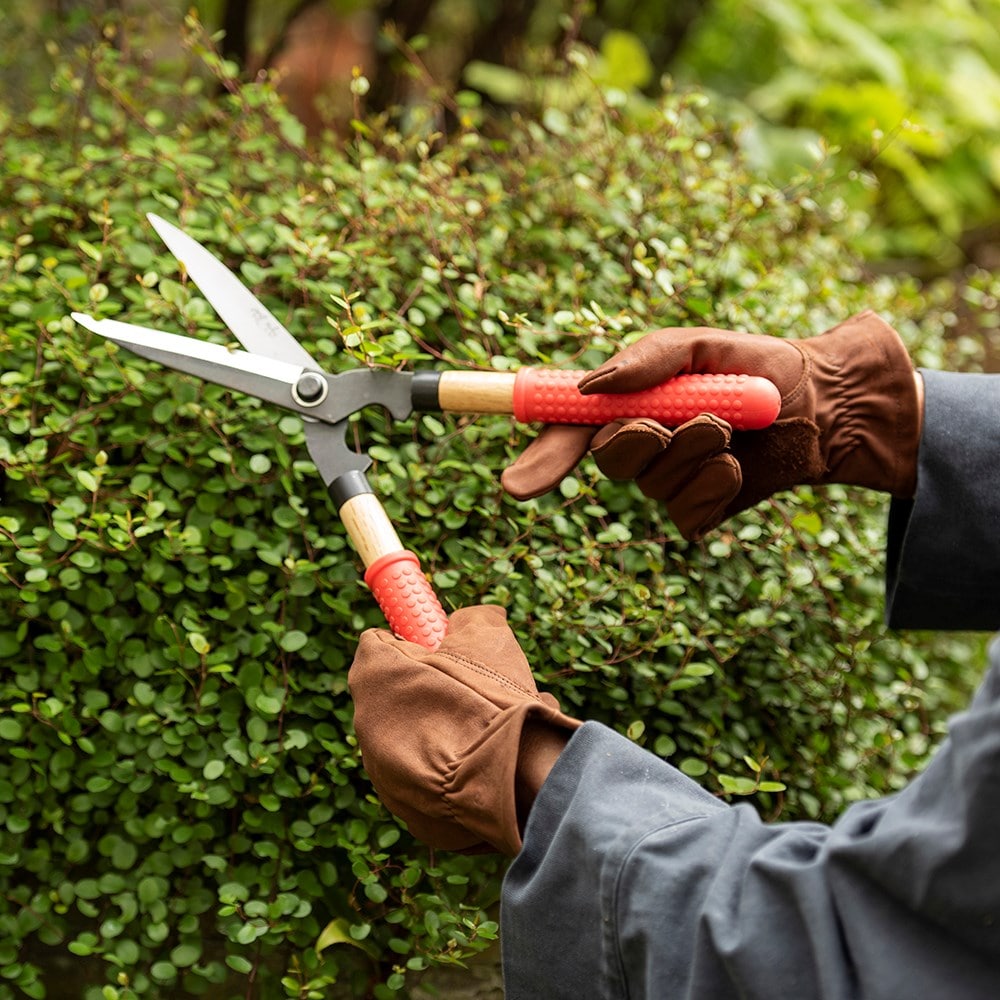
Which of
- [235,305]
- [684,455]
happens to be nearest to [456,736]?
[684,455]

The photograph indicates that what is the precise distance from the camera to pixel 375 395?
1.61 m

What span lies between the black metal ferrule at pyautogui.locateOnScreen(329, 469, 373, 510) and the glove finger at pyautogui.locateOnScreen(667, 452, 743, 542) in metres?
0.45

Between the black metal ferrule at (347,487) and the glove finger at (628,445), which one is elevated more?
the glove finger at (628,445)

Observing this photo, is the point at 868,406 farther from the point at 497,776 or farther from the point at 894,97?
the point at 894,97

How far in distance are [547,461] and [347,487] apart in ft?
0.95

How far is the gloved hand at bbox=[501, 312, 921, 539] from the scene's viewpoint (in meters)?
1.47

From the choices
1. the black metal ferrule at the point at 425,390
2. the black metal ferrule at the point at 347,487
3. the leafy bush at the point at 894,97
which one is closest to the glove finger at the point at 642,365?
the black metal ferrule at the point at 425,390

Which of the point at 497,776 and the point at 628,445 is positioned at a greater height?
the point at 628,445

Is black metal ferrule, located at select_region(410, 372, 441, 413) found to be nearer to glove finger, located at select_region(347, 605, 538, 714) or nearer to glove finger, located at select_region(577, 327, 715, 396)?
glove finger, located at select_region(577, 327, 715, 396)

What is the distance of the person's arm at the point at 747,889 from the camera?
0.91 metres

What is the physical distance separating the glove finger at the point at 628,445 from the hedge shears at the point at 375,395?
0.12 feet

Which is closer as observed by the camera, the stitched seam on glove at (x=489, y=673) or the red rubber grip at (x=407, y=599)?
the stitched seam on glove at (x=489, y=673)

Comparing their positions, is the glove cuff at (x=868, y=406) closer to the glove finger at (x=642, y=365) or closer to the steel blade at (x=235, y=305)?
the glove finger at (x=642, y=365)

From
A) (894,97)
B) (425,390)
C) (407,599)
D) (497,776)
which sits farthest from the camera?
(894,97)
